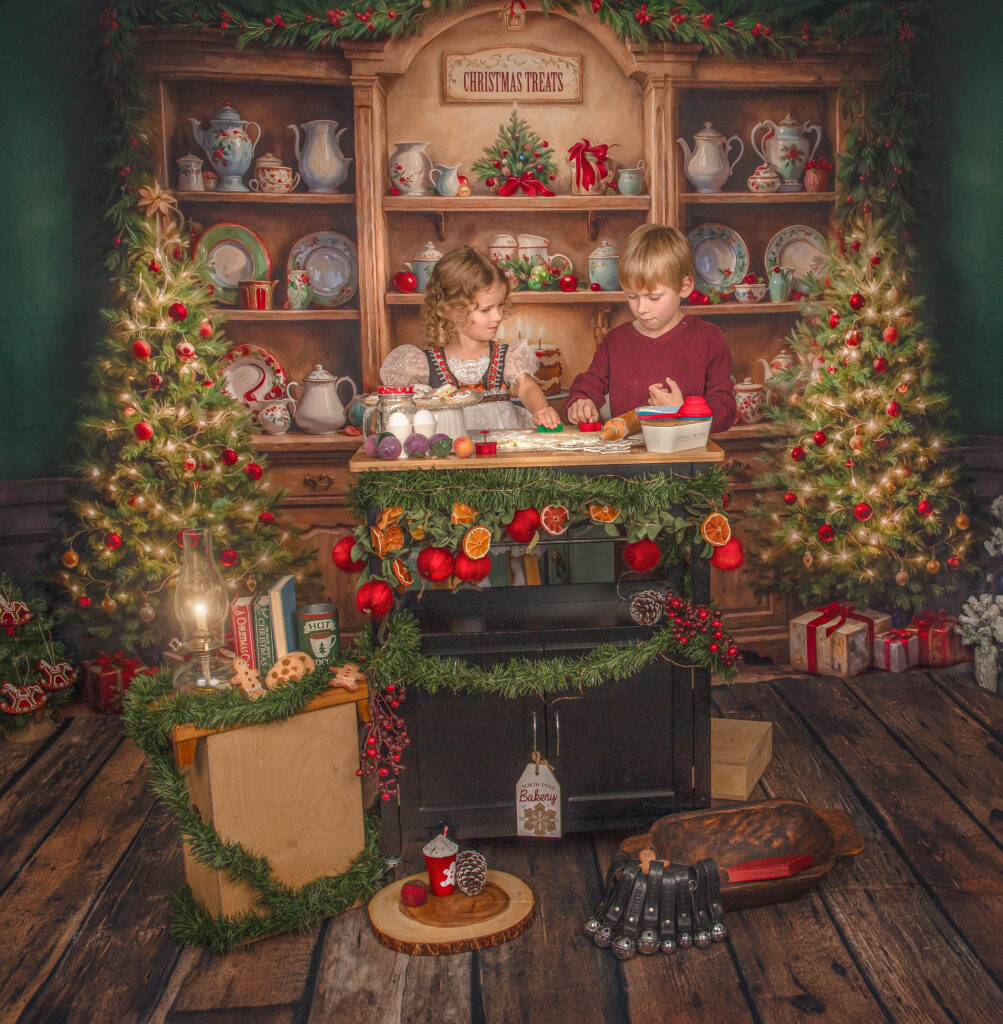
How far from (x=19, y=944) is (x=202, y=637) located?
90cm

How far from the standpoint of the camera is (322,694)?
9.89ft

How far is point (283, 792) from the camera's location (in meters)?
2.95

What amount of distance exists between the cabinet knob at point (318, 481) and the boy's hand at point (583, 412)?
4.82ft

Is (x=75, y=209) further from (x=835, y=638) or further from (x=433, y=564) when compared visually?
(x=835, y=638)

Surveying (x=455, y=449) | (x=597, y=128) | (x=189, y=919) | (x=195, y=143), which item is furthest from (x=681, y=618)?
(x=195, y=143)

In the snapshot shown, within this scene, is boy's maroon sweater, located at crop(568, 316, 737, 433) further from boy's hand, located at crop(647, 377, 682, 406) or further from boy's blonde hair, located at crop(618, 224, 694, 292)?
boy's hand, located at crop(647, 377, 682, 406)

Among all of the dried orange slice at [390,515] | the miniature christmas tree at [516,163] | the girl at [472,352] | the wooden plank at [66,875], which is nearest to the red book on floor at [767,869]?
the dried orange slice at [390,515]

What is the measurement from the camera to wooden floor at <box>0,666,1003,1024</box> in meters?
2.61

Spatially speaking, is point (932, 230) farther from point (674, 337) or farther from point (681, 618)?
point (681, 618)

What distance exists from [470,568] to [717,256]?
2560 millimetres

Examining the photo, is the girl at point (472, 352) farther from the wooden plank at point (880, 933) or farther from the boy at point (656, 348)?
the wooden plank at point (880, 933)

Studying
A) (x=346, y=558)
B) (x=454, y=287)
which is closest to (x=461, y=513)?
(x=346, y=558)

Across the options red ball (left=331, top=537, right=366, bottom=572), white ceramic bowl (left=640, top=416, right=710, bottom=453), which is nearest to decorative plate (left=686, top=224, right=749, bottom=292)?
white ceramic bowl (left=640, top=416, right=710, bottom=453)

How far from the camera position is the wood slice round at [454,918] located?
2.82m
